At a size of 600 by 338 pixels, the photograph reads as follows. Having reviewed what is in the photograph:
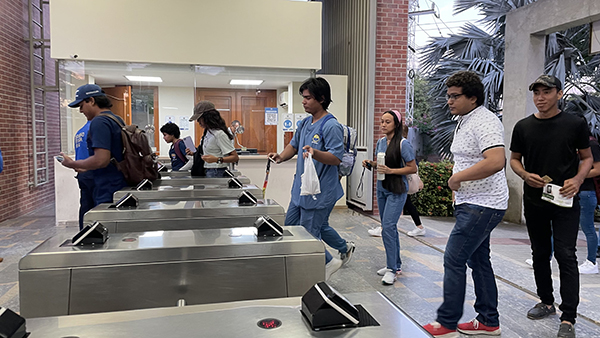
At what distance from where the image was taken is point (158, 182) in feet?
12.2

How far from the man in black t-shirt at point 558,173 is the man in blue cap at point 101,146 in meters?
2.97

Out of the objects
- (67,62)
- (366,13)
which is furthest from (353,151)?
(67,62)

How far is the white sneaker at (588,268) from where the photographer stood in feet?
14.2

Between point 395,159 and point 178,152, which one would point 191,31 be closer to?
point 178,152

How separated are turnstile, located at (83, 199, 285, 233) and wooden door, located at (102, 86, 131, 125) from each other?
4925 millimetres

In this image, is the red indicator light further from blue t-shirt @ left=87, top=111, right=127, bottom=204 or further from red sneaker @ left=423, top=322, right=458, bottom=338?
blue t-shirt @ left=87, top=111, right=127, bottom=204

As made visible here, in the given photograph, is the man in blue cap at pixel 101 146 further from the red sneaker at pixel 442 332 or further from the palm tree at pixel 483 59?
the palm tree at pixel 483 59

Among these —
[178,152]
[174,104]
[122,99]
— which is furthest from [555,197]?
[122,99]

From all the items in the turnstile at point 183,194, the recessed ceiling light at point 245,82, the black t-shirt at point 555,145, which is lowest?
the turnstile at point 183,194

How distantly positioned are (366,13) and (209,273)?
22.0 ft

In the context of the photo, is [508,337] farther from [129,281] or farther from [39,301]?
[39,301]

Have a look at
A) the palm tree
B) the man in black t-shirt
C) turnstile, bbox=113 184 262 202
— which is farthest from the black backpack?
the palm tree

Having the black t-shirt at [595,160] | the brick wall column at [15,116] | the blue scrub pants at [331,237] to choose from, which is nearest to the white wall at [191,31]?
the brick wall column at [15,116]

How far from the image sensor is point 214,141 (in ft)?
15.0
